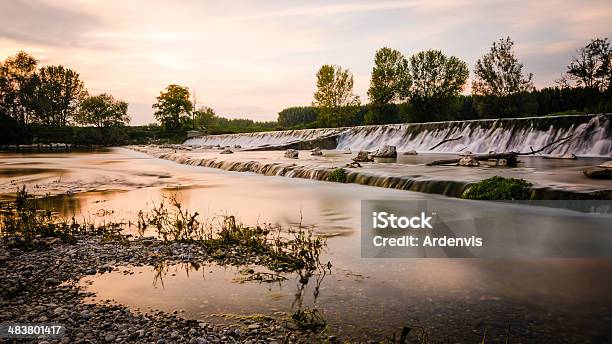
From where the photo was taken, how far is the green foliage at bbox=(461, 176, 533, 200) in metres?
8.75

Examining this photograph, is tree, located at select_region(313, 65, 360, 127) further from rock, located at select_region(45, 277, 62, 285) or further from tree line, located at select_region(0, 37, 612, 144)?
rock, located at select_region(45, 277, 62, 285)

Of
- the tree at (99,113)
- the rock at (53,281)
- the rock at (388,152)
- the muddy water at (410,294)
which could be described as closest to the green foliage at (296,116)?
the tree at (99,113)

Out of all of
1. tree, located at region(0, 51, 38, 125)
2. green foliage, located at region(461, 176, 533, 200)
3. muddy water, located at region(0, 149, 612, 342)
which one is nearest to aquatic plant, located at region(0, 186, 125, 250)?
muddy water, located at region(0, 149, 612, 342)

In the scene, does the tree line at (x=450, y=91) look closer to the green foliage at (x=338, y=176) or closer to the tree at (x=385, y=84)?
the tree at (x=385, y=84)

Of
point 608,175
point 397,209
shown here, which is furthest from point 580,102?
point 397,209

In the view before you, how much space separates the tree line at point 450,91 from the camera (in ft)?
117

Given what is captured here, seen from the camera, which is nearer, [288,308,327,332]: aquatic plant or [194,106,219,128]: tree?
[288,308,327,332]: aquatic plant

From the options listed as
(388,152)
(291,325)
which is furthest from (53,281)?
(388,152)

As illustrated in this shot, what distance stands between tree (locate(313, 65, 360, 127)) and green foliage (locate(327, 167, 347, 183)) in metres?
53.1

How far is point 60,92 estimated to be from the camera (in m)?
92.8

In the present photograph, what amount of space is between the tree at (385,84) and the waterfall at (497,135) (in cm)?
2299

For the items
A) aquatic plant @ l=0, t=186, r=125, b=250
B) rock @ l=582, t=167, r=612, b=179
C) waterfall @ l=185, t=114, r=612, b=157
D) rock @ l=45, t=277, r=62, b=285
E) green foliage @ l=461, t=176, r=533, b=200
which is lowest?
rock @ l=45, t=277, r=62, b=285

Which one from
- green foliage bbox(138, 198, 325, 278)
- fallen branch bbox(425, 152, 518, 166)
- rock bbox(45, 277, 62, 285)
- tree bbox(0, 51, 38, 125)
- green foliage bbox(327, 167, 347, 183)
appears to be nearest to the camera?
rock bbox(45, 277, 62, 285)

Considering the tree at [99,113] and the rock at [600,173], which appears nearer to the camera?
the rock at [600,173]
